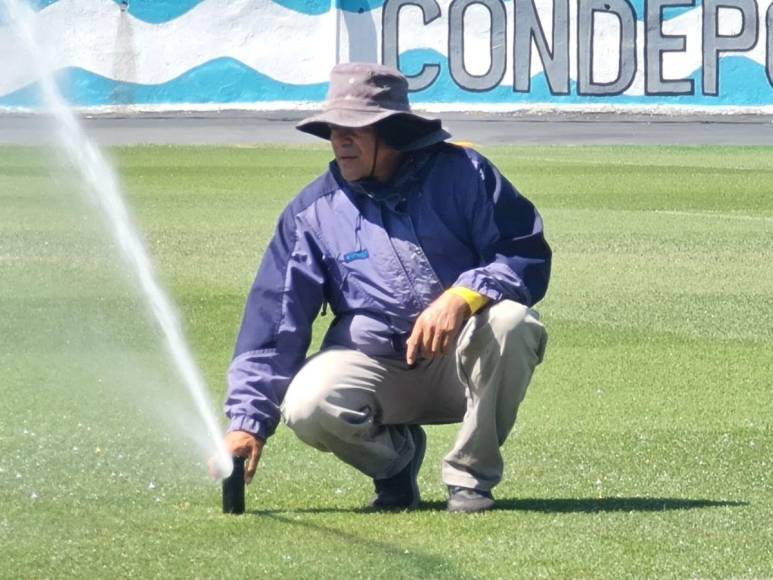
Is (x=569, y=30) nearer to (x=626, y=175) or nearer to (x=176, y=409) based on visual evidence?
(x=626, y=175)

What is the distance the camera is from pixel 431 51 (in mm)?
34438

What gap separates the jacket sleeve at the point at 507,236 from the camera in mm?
5840

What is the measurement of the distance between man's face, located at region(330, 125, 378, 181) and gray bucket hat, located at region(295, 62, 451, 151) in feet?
0.15

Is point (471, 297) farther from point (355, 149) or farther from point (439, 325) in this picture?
point (355, 149)

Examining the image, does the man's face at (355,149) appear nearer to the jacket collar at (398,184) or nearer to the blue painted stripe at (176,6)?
the jacket collar at (398,184)

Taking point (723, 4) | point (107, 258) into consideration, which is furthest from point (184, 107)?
point (107, 258)

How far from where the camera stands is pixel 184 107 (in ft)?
114

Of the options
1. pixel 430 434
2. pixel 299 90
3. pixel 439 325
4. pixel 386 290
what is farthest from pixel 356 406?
pixel 299 90

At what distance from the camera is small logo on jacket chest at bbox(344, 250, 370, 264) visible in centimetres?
589

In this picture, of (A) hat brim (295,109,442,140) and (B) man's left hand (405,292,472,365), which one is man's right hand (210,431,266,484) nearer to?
(B) man's left hand (405,292,472,365)

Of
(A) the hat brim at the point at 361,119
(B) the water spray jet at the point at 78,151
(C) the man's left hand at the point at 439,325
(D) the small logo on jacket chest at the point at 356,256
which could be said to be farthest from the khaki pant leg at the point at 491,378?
(B) the water spray jet at the point at 78,151

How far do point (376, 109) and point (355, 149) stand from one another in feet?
0.49

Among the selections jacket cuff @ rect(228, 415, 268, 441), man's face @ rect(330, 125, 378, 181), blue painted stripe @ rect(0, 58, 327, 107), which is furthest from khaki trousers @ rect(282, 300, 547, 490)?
blue painted stripe @ rect(0, 58, 327, 107)

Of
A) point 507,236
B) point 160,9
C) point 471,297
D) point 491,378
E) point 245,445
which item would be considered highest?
point 507,236
